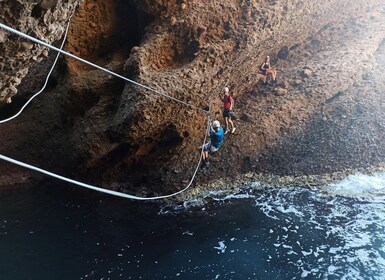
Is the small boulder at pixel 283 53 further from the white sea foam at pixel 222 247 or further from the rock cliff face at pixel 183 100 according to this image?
the white sea foam at pixel 222 247

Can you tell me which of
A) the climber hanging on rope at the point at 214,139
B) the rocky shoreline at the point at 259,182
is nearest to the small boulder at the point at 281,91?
the rocky shoreline at the point at 259,182

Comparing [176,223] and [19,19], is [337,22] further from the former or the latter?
[19,19]

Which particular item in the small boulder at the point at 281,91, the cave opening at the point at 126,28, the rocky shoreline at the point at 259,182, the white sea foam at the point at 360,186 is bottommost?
the white sea foam at the point at 360,186

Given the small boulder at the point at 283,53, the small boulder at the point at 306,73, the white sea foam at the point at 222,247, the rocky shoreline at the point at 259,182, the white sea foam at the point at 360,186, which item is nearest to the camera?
the white sea foam at the point at 222,247

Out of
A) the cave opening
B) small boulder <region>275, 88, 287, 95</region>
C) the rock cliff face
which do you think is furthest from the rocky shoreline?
the cave opening

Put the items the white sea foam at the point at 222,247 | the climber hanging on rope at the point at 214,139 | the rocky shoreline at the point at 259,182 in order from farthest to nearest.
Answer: the rocky shoreline at the point at 259,182 → the climber hanging on rope at the point at 214,139 → the white sea foam at the point at 222,247

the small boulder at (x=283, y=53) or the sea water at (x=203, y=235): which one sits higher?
the small boulder at (x=283, y=53)
